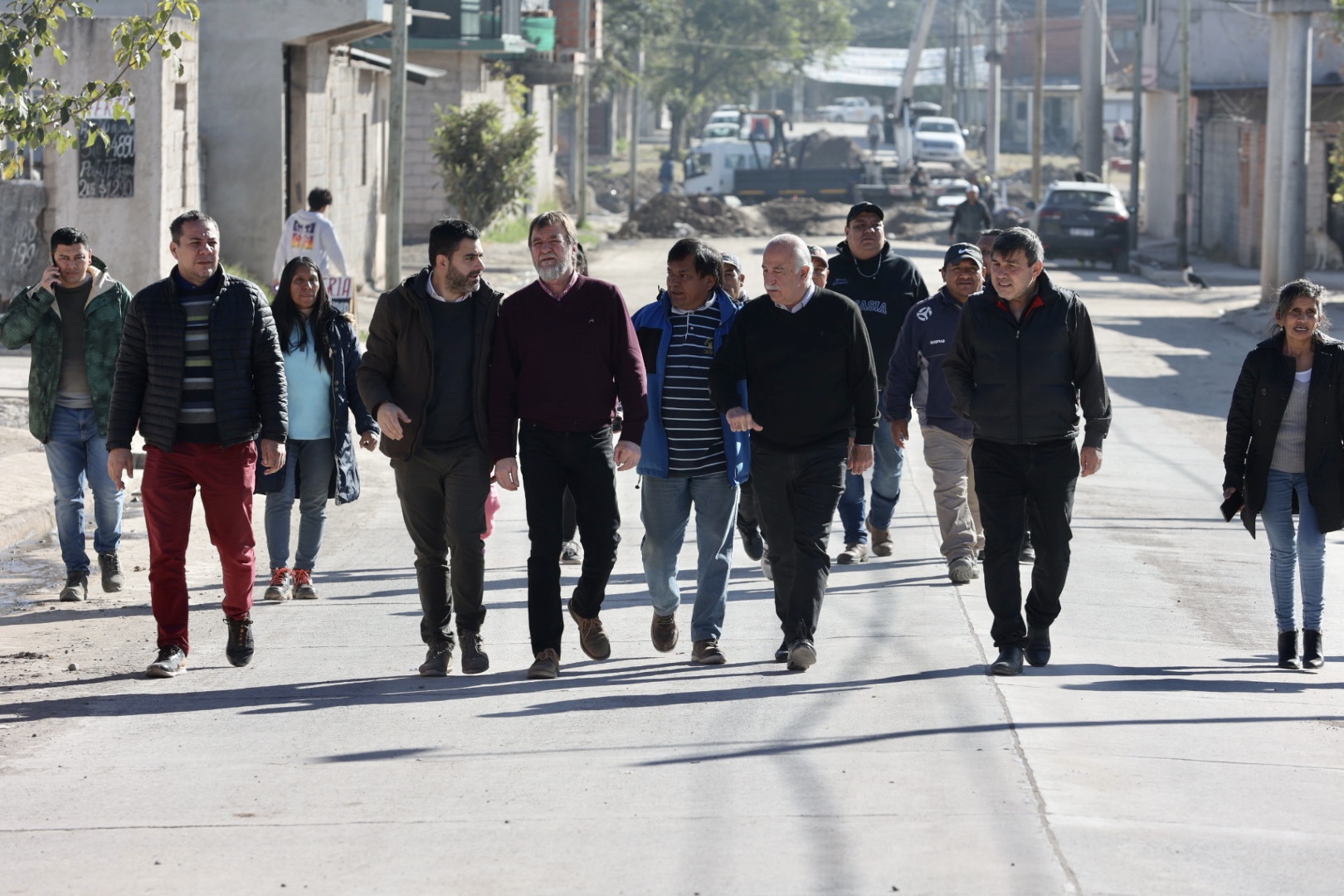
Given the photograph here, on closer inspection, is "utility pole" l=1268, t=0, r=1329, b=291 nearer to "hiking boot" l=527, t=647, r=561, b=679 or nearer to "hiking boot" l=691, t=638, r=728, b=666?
"hiking boot" l=691, t=638, r=728, b=666

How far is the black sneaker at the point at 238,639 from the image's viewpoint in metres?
7.95

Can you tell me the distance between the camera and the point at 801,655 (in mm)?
7754

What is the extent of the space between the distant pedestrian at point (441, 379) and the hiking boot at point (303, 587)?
7.47 ft

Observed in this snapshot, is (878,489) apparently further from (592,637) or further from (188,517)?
(188,517)

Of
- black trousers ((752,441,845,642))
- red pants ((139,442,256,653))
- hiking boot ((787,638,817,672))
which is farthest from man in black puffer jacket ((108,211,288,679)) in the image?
hiking boot ((787,638,817,672))

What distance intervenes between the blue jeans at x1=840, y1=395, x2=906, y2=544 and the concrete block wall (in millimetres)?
10875

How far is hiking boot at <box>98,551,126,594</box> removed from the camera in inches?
388

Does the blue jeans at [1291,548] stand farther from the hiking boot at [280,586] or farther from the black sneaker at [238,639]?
the hiking boot at [280,586]

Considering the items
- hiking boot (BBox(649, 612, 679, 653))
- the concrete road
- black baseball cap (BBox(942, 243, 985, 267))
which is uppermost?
black baseball cap (BBox(942, 243, 985, 267))

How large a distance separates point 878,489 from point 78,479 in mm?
4425

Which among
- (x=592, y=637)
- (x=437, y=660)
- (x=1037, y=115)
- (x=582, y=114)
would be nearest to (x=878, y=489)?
(x=592, y=637)

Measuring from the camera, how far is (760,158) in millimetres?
58062

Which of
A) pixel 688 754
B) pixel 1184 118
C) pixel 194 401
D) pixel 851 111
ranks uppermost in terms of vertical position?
pixel 851 111

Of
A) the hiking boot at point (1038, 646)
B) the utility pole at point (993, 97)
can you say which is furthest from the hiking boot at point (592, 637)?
the utility pole at point (993, 97)
